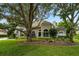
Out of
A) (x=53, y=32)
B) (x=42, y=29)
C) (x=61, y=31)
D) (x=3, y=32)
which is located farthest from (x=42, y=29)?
(x=3, y=32)

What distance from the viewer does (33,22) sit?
10.4ft

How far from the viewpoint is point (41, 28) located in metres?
3.17

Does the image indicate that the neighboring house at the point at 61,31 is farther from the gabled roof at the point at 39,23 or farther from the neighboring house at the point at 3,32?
the neighboring house at the point at 3,32

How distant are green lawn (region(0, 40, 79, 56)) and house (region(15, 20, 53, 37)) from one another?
148 mm

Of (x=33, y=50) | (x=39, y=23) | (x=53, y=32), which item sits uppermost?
(x=39, y=23)

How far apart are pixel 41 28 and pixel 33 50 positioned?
12.2 inches

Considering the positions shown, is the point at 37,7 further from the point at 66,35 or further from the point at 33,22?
the point at 66,35

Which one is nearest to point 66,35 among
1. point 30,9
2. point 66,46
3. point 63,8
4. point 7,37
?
point 66,46

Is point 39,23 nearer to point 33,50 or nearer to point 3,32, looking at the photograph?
point 33,50

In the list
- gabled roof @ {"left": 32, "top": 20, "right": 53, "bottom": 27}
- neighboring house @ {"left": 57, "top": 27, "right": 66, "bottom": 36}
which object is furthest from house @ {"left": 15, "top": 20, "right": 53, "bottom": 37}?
neighboring house @ {"left": 57, "top": 27, "right": 66, "bottom": 36}

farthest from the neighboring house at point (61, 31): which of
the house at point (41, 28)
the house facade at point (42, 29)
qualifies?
the house at point (41, 28)

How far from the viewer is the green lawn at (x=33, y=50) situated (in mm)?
3084

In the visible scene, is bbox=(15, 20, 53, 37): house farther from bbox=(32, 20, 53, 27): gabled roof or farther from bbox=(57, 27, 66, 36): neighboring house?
bbox=(57, 27, 66, 36): neighboring house

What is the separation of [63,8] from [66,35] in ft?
1.19
